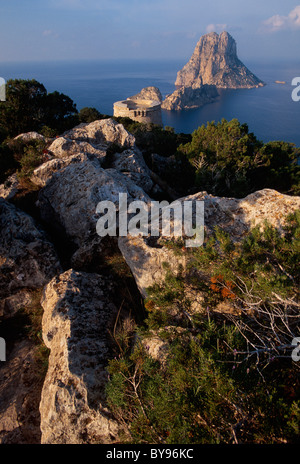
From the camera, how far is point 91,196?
29.6 feet

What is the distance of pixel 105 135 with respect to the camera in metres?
15.1

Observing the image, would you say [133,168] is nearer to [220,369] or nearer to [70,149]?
[70,149]

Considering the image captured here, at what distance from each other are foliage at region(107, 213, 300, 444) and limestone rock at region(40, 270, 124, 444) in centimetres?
61

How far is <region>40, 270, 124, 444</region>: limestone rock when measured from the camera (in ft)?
13.6

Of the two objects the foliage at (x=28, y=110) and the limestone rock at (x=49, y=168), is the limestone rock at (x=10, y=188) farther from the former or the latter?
the foliage at (x=28, y=110)

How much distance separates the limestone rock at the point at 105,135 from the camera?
48.7 ft

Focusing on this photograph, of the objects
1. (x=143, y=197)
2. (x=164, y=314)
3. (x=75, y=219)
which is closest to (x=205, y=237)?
(x=164, y=314)

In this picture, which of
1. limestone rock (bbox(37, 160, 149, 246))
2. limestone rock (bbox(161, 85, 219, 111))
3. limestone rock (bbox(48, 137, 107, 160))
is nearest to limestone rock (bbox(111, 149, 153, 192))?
limestone rock (bbox(48, 137, 107, 160))

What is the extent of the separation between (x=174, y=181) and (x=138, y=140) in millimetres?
7856

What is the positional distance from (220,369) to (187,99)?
173330 mm

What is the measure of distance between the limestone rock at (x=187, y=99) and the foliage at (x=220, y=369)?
159 metres

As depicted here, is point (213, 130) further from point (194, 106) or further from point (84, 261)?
point (194, 106)

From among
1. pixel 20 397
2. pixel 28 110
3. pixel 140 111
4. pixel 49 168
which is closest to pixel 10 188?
pixel 49 168

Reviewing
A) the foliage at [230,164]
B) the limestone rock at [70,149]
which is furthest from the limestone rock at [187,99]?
the limestone rock at [70,149]
